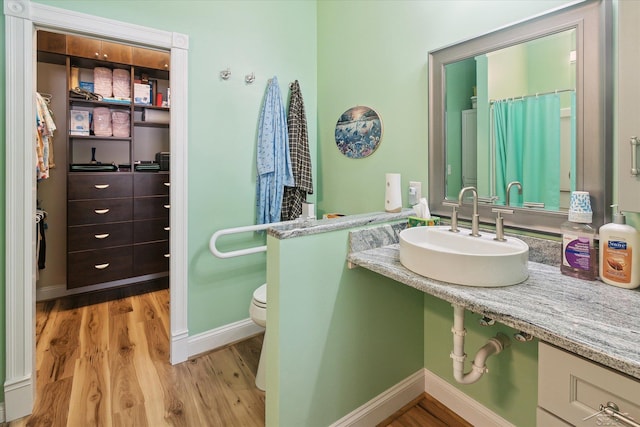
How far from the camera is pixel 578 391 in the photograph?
78 cm

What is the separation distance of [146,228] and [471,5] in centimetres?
328

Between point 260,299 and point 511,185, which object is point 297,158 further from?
point 511,185

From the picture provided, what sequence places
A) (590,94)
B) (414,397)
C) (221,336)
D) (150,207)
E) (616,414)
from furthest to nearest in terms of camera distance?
1. (150,207)
2. (221,336)
3. (414,397)
4. (590,94)
5. (616,414)

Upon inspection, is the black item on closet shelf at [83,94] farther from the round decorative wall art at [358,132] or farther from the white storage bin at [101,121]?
the round decorative wall art at [358,132]

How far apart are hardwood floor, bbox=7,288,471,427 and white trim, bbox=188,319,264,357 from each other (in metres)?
0.05

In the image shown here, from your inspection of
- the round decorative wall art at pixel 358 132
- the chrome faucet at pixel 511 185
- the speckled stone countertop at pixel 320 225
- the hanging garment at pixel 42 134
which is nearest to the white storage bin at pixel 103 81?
the hanging garment at pixel 42 134

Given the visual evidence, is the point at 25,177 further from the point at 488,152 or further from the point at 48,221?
the point at 488,152

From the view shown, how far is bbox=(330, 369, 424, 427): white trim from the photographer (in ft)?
4.96

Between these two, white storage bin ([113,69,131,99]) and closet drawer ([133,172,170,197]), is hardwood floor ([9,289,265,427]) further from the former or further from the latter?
white storage bin ([113,69,131,99])

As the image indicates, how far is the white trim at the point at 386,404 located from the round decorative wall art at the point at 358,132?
1.34m

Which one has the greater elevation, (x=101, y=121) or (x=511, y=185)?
(x=101, y=121)

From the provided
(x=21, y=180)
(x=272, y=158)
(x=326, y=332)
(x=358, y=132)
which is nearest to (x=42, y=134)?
(x=21, y=180)

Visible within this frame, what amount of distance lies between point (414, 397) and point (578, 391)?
112 centimetres

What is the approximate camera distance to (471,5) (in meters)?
1.50
